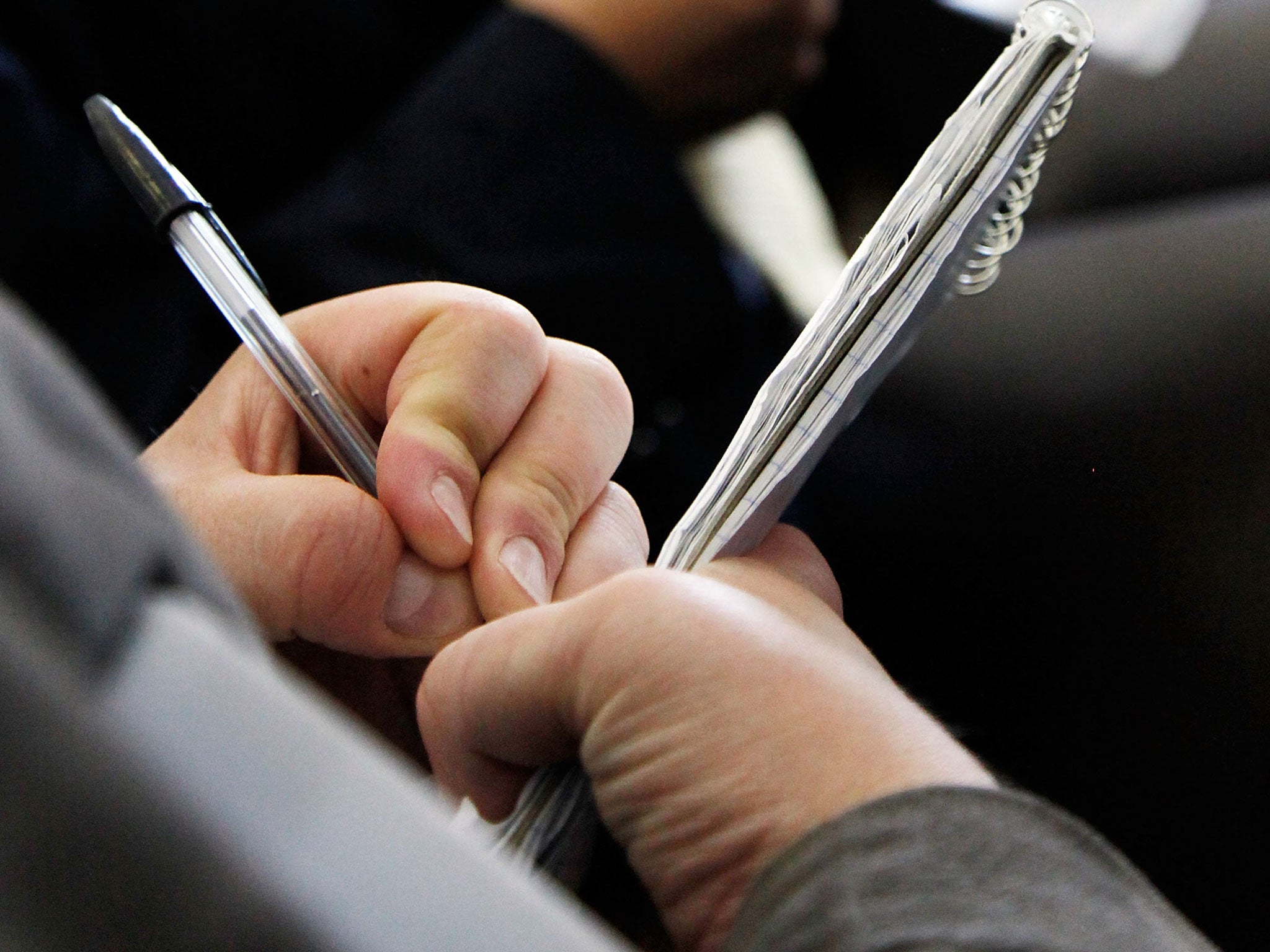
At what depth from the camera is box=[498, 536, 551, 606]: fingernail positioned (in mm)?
242

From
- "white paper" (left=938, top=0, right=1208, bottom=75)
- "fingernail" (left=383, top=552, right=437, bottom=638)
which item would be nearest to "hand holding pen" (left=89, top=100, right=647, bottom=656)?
"fingernail" (left=383, top=552, right=437, bottom=638)

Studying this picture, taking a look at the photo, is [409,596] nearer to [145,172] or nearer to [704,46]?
[145,172]

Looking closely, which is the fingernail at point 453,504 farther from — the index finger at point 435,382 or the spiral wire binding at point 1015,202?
the spiral wire binding at point 1015,202

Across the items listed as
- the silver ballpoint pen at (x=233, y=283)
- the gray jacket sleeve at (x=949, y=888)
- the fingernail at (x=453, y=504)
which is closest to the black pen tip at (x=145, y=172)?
the silver ballpoint pen at (x=233, y=283)

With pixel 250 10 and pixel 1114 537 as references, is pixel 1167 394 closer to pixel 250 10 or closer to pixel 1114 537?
pixel 1114 537

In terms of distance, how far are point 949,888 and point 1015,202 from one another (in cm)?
17

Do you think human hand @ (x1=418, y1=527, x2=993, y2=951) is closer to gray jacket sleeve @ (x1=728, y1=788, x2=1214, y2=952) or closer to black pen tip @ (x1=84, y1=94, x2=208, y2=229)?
gray jacket sleeve @ (x1=728, y1=788, x2=1214, y2=952)

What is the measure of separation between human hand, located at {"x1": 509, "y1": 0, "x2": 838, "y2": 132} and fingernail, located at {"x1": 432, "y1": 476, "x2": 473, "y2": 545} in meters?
0.24

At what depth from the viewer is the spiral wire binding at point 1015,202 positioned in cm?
25

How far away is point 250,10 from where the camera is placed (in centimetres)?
42

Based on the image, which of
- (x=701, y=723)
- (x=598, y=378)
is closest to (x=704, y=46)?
(x=598, y=378)

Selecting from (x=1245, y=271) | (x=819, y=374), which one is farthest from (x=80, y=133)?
(x=1245, y=271)

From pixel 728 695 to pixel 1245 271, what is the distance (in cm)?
29

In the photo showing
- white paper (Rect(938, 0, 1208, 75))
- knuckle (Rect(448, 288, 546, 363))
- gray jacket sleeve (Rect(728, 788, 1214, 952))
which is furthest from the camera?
white paper (Rect(938, 0, 1208, 75))
